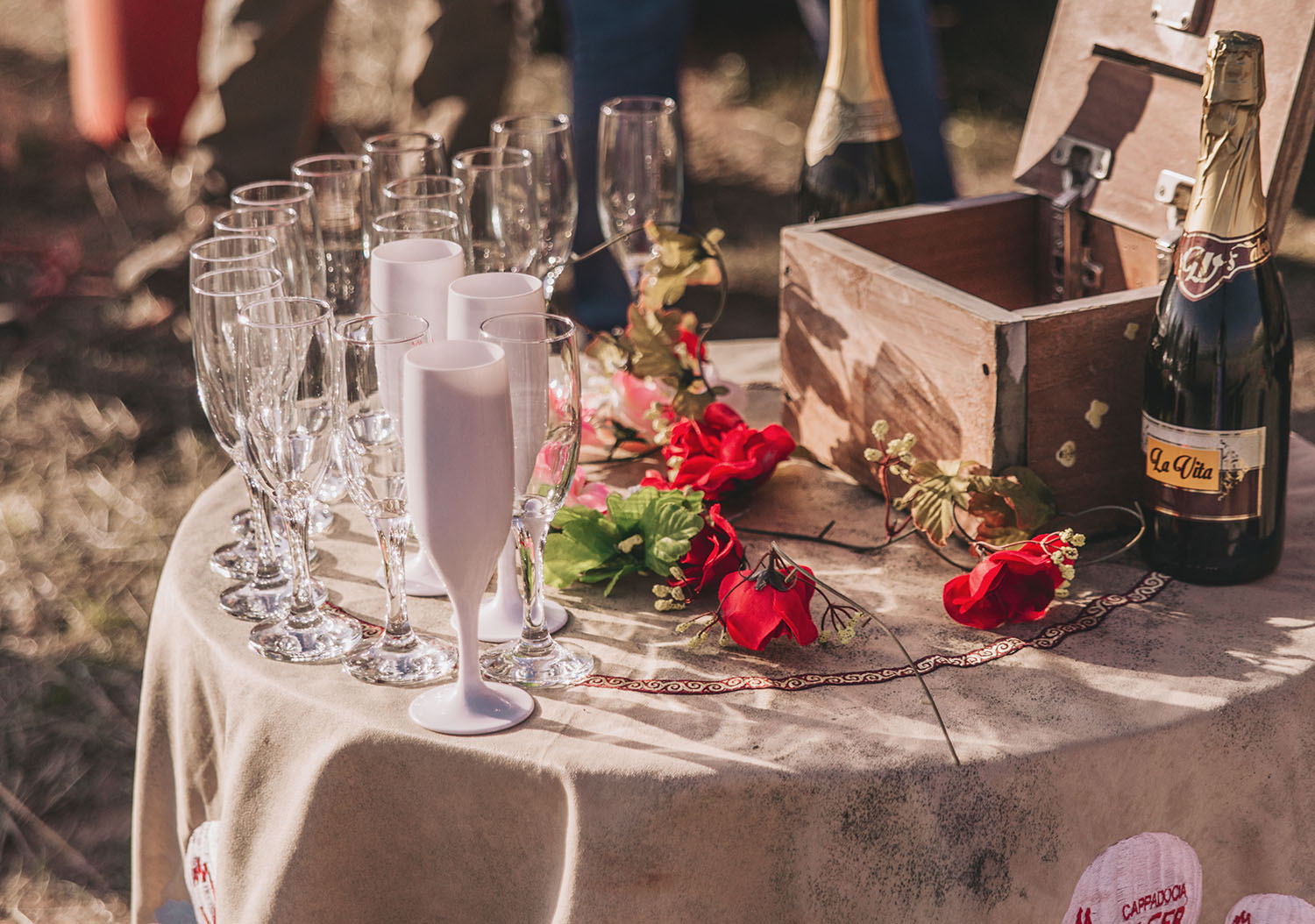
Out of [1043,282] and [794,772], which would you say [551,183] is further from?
[794,772]

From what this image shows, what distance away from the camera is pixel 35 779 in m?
2.28

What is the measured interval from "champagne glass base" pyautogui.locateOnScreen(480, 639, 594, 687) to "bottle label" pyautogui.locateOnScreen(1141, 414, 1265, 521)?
0.49 m

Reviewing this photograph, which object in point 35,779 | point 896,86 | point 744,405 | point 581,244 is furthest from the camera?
point 581,244

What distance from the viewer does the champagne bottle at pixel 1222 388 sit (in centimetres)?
107

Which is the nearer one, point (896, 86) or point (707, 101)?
point (896, 86)

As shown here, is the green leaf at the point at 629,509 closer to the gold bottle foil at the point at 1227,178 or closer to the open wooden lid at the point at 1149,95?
the gold bottle foil at the point at 1227,178

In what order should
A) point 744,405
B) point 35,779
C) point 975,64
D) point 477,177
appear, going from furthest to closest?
point 975,64
point 35,779
point 744,405
point 477,177

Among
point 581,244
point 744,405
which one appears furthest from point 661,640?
point 581,244

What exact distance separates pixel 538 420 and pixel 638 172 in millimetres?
639

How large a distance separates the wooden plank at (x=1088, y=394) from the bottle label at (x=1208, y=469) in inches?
4.0

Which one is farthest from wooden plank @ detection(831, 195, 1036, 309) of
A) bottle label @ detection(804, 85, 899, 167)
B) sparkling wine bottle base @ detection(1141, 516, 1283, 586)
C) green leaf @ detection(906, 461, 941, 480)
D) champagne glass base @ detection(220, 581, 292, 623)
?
champagne glass base @ detection(220, 581, 292, 623)

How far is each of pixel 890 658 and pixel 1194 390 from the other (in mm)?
331

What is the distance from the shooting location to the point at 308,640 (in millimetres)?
1077

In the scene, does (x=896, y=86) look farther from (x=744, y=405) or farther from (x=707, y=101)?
(x=707, y=101)
